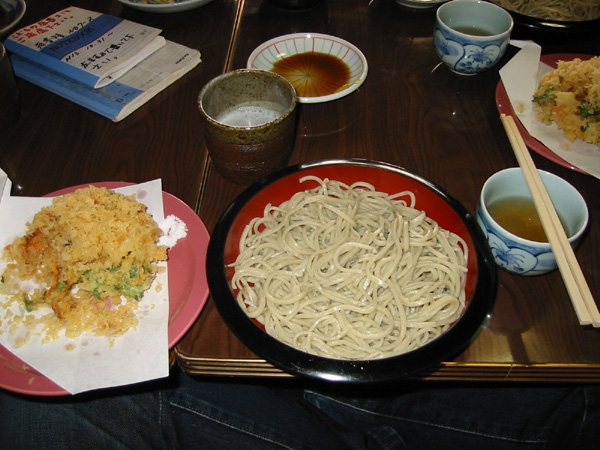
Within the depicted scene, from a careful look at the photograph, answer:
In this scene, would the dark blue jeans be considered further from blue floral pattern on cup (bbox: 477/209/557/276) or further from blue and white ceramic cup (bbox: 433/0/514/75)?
blue and white ceramic cup (bbox: 433/0/514/75)

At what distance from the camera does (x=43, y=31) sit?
2162mm

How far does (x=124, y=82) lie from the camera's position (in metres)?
2.02

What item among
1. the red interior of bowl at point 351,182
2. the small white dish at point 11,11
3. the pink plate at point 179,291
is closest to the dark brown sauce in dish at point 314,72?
the red interior of bowl at point 351,182

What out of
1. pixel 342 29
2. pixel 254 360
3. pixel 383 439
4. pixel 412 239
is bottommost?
pixel 383 439

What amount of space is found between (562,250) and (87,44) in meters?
2.18

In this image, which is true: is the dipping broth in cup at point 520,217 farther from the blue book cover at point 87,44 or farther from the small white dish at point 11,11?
the small white dish at point 11,11

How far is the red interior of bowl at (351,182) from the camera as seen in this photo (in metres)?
1.31

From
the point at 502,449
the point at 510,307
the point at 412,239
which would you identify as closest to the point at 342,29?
the point at 412,239

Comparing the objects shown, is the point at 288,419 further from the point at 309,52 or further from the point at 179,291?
the point at 309,52

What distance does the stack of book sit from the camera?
197cm

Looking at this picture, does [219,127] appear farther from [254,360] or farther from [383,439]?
[383,439]

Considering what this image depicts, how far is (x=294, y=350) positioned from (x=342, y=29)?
6.27 ft

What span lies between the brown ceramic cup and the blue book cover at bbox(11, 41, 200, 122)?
599 millimetres

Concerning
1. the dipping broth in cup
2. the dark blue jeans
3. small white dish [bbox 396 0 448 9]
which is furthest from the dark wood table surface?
the dark blue jeans
